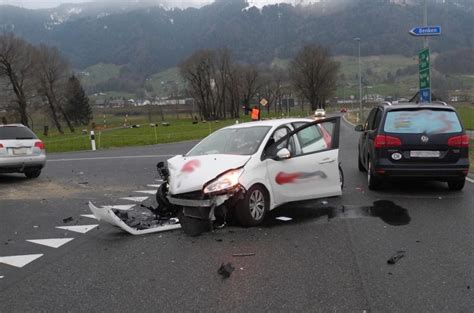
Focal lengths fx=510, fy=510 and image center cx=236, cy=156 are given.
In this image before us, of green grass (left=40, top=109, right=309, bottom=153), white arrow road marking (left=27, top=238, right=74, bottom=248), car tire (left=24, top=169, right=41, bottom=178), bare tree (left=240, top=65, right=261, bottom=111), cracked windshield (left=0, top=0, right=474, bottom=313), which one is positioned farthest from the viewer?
bare tree (left=240, top=65, right=261, bottom=111)

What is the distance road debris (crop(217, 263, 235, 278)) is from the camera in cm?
519

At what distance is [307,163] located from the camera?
26.9 ft

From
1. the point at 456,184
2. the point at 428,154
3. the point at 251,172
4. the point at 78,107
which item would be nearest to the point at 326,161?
the point at 251,172

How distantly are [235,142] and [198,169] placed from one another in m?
1.22

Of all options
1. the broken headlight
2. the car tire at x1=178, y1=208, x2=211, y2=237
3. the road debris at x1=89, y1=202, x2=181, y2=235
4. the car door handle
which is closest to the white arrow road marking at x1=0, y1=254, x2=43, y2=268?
the road debris at x1=89, y1=202, x2=181, y2=235

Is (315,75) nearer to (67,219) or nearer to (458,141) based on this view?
(458,141)

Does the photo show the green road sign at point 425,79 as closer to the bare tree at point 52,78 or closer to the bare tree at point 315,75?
the bare tree at point 52,78

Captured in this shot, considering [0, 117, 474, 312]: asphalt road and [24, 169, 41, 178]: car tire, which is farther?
[24, 169, 41, 178]: car tire

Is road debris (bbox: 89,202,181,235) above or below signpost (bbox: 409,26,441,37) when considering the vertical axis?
below

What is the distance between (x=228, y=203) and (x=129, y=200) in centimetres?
335

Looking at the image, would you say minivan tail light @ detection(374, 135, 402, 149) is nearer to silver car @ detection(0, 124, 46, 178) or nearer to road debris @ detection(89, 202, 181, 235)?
road debris @ detection(89, 202, 181, 235)

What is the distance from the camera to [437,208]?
827 cm

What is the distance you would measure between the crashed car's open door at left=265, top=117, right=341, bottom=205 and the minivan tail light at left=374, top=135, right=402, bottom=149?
1.37m

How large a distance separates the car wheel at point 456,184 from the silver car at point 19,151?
33.5 feet
